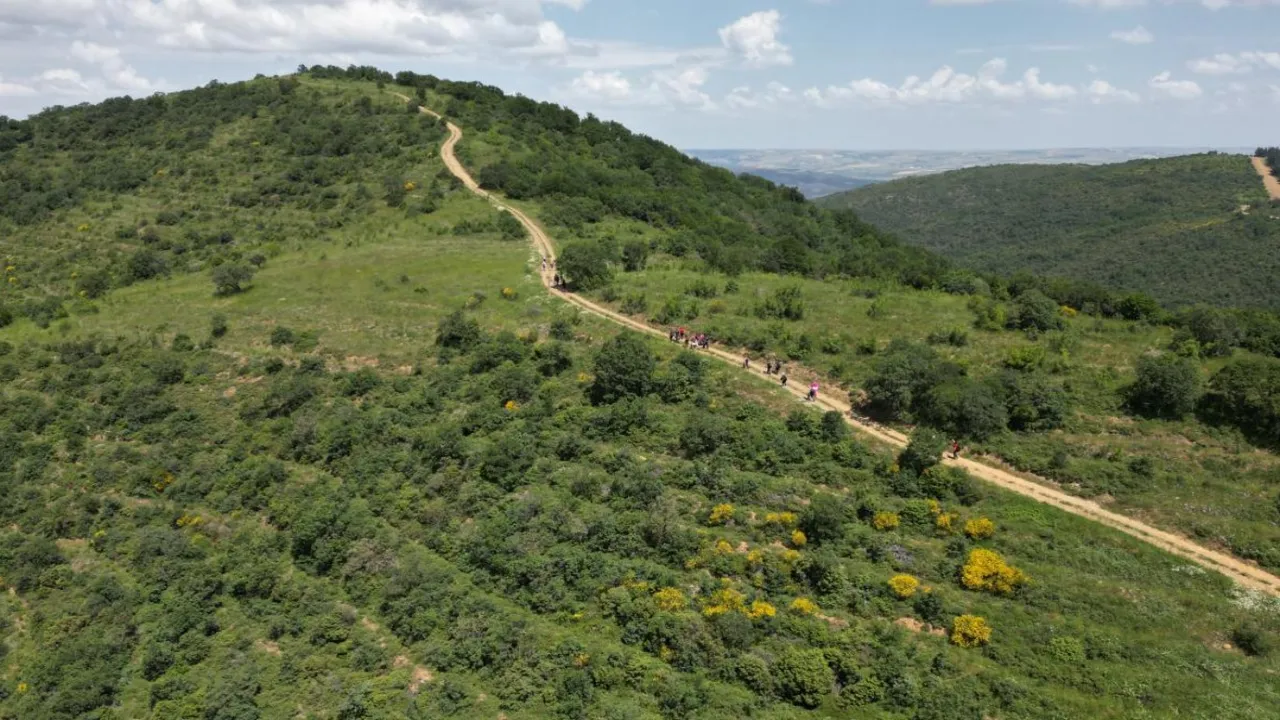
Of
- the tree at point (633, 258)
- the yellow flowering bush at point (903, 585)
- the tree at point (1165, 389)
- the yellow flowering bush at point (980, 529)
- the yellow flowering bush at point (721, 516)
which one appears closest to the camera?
the yellow flowering bush at point (903, 585)

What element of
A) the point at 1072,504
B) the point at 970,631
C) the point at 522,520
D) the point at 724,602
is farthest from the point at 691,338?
the point at 970,631

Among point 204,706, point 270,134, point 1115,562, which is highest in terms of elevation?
point 270,134

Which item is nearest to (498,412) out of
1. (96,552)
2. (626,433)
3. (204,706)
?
(626,433)

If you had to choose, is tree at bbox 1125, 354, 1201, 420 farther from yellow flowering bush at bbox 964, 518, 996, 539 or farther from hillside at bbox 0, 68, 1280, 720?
yellow flowering bush at bbox 964, 518, 996, 539

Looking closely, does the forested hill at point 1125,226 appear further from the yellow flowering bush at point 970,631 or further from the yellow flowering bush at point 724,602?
the yellow flowering bush at point 724,602

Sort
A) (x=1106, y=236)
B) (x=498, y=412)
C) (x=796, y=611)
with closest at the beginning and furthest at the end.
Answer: (x=796, y=611) → (x=498, y=412) → (x=1106, y=236)

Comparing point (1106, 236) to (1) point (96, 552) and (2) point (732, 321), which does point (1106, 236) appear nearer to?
(2) point (732, 321)

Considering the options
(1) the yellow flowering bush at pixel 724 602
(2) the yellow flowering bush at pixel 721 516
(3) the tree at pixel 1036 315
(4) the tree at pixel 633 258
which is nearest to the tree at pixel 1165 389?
(3) the tree at pixel 1036 315
